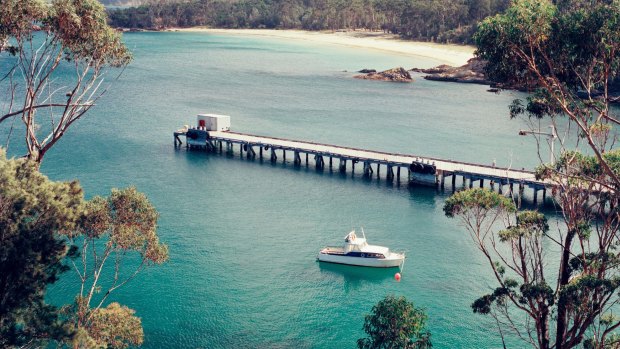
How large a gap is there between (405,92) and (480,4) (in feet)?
214

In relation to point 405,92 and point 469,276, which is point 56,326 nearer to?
point 469,276

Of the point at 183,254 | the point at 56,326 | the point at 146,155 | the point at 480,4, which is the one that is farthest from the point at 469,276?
the point at 480,4

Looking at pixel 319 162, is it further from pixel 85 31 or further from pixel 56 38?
pixel 56 38

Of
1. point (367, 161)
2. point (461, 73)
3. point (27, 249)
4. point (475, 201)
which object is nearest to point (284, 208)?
point (367, 161)

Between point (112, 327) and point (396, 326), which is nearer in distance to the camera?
point (112, 327)

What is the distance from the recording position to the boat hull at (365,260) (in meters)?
53.1

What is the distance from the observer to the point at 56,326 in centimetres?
2656

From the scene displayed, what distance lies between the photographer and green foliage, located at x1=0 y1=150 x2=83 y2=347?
2636cm

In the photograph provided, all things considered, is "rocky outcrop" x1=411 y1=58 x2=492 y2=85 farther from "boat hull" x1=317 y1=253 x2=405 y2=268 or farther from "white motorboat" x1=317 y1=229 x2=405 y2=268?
"boat hull" x1=317 y1=253 x2=405 y2=268

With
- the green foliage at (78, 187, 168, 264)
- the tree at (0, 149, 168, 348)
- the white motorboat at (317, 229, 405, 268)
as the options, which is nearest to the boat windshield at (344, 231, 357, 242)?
the white motorboat at (317, 229, 405, 268)

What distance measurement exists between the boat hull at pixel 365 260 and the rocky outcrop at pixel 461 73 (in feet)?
334

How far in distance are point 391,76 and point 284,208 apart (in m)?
90.7

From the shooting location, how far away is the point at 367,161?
3103 inches

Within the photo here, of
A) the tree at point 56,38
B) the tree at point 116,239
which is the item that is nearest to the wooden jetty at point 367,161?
the tree at point 116,239
